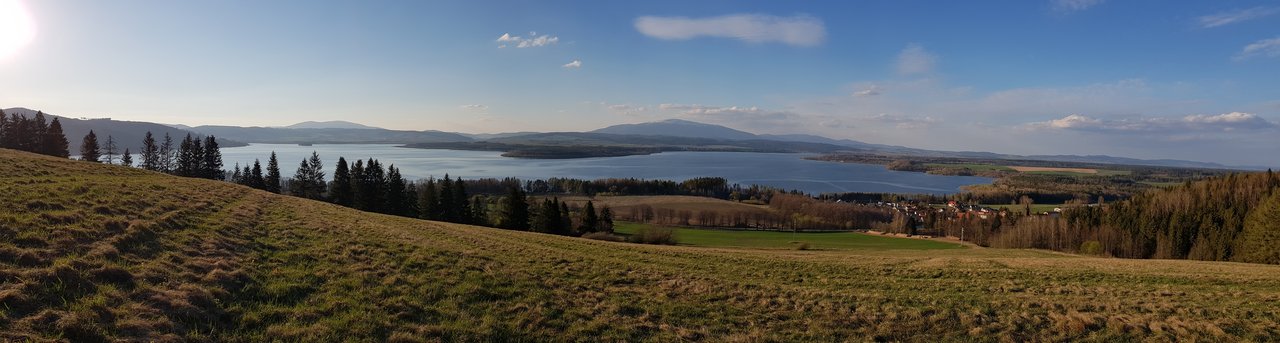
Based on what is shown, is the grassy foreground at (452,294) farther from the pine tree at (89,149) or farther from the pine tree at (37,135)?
the pine tree at (37,135)

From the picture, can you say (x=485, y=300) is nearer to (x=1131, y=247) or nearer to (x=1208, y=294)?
(x=1208, y=294)

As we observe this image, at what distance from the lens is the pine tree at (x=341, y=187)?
51312mm

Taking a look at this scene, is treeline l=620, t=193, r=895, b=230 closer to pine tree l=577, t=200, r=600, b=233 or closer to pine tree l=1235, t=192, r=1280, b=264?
pine tree l=577, t=200, r=600, b=233

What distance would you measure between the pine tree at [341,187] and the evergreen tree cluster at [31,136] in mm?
24562

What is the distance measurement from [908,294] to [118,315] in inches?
567

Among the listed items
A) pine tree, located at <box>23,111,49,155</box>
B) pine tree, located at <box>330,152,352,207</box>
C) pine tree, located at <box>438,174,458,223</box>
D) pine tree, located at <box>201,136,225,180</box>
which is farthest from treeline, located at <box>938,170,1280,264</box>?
pine tree, located at <box>23,111,49,155</box>

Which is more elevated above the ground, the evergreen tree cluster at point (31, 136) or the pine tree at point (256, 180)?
the evergreen tree cluster at point (31, 136)

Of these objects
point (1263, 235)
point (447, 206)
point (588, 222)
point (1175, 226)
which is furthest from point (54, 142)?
point (1175, 226)

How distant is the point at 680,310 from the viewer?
32.2 feet

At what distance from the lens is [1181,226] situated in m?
52.0

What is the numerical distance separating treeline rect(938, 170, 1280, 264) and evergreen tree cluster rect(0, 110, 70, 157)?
4065 inches

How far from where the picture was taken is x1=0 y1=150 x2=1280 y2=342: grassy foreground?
23.0 ft

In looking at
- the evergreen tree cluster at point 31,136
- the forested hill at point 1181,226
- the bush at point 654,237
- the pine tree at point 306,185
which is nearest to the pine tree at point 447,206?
the pine tree at point 306,185

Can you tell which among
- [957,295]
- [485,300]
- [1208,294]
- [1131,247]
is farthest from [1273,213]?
[485,300]
